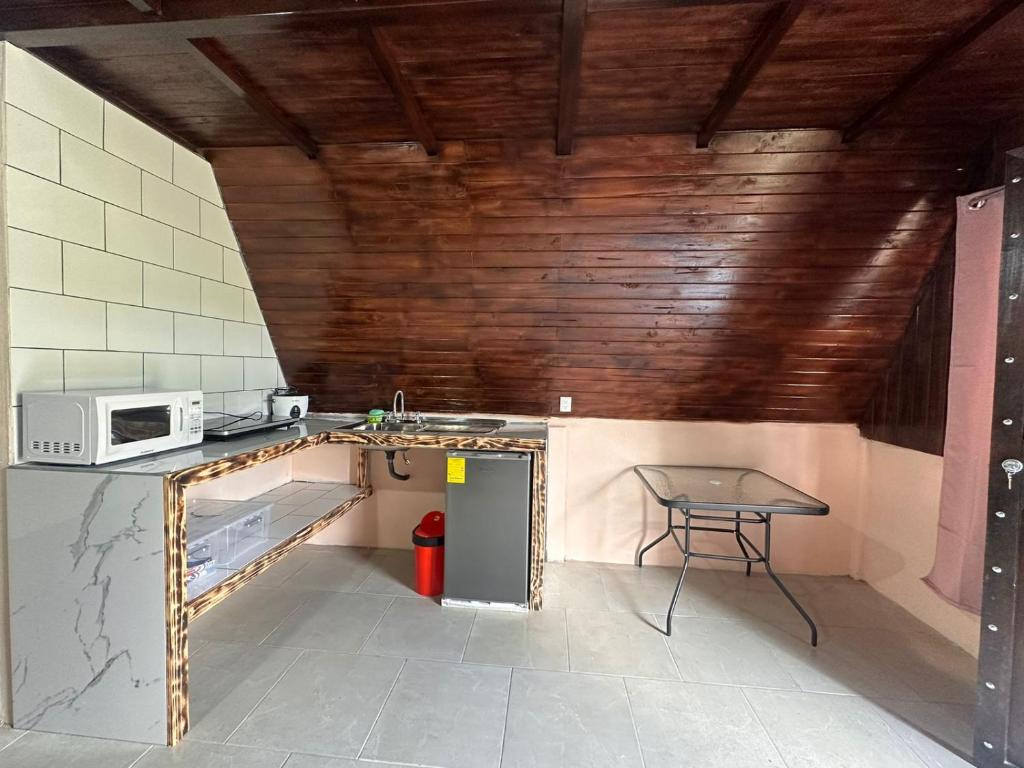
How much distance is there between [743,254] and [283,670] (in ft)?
9.55

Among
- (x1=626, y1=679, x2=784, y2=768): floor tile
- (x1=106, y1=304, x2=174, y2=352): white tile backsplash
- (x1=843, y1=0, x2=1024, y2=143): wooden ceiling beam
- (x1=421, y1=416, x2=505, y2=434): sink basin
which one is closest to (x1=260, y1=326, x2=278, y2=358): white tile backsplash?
(x1=106, y1=304, x2=174, y2=352): white tile backsplash

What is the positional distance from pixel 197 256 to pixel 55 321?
29.5 inches

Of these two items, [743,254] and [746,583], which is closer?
[743,254]

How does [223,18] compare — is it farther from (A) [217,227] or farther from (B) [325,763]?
(B) [325,763]

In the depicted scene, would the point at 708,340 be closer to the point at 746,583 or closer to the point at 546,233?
the point at 546,233

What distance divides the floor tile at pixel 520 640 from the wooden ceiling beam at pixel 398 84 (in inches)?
93.2

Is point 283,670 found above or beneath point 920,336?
beneath

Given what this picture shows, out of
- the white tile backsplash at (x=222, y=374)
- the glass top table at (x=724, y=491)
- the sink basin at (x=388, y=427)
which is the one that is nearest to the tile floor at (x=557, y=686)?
the glass top table at (x=724, y=491)

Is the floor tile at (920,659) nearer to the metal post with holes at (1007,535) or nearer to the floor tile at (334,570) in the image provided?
the metal post with holes at (1007,535)

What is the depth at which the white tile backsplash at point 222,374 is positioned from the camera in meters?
2.26

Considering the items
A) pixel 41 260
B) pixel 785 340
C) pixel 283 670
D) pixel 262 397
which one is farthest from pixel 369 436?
pixel 785 340

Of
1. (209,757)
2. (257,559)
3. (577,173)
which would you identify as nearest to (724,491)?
(577,173)

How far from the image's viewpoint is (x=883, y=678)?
1.80 meters

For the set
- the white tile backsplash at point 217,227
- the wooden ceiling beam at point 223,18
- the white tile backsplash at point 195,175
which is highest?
the wooden ceiling beam at point 223,18
